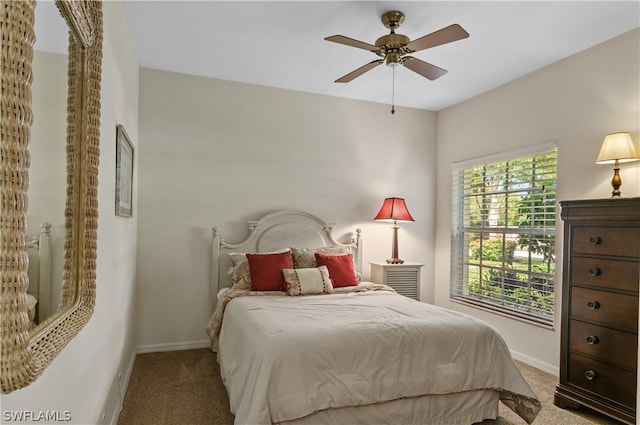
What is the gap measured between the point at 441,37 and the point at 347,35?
0.93 m

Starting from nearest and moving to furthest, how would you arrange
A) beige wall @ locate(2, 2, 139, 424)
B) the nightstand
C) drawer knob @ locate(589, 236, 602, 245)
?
beige wall @ locate(2, 2, 139, 424), drawer knob @ locate(589, 236, 602, 245), the nightstand

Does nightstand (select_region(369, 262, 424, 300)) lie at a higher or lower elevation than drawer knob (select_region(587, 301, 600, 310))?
lower

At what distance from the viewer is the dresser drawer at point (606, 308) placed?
245 cm

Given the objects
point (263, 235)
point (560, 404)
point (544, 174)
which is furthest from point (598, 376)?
point (263, 235)

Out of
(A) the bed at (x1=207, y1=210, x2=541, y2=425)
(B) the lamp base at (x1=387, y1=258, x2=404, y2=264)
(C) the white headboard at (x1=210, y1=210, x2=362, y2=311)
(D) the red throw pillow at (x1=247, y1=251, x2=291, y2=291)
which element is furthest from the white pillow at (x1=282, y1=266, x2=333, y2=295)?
(B) the lamp base at (x1=387, y1=258, x2=404, y2=264)

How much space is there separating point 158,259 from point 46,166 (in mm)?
2916

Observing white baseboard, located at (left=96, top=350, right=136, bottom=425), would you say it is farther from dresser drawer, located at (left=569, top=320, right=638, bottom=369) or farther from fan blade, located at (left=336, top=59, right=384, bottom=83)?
dresser drawer, located at (left=569, top=320, right=638, bottom=369)

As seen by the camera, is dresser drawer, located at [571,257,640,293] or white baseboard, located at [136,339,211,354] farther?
white baseboard, located at [136,339,211,354]

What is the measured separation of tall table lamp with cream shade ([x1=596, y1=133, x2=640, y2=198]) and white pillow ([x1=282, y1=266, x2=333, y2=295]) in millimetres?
2317

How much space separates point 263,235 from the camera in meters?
4.13

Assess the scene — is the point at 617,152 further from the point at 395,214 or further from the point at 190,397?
the point at 190,397

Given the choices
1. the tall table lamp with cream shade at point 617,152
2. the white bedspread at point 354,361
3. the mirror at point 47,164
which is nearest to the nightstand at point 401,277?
the white bedspread at point 354,361

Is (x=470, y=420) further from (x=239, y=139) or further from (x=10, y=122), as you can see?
(x=239, y=139)

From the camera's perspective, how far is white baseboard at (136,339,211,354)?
3760 mm
